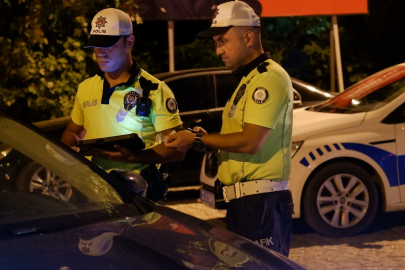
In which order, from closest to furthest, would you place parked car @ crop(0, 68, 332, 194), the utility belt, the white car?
1. the utility belt
2. the white car
3. parked car @ crop(0, 68, 332, 194)

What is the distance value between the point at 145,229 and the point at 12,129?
971 mm

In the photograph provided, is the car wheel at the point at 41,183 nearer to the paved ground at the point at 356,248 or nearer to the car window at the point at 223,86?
the paved ground at the point at 356,248

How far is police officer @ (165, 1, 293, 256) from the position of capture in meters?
3.54

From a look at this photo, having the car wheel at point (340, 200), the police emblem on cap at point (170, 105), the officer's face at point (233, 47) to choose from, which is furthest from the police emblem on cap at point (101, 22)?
the car wheel at point (340, 200)

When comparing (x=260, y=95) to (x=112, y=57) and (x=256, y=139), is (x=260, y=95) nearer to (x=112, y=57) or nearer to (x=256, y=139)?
(x=256, y=139)

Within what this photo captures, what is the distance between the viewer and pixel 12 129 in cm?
355

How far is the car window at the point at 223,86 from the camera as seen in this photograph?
28.9 feet

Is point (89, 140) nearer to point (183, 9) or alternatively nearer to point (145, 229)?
point (145, 229)

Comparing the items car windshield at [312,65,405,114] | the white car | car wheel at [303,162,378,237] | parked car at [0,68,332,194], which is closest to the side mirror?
the white car

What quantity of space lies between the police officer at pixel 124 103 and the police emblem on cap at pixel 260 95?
59 cm

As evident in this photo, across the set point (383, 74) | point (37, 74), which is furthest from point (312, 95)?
point (37, 74)

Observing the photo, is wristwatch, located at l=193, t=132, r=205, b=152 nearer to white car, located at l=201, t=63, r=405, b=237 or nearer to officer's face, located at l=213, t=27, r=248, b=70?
officer's face, located at l=213, t=27, r=248, b=70

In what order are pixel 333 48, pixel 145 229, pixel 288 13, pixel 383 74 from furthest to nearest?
1. pixel 333 48
2. pixel 288 13
3. pixel 383 74
4. pixel 145 229

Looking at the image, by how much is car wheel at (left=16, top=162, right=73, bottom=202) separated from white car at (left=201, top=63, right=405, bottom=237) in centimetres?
313
